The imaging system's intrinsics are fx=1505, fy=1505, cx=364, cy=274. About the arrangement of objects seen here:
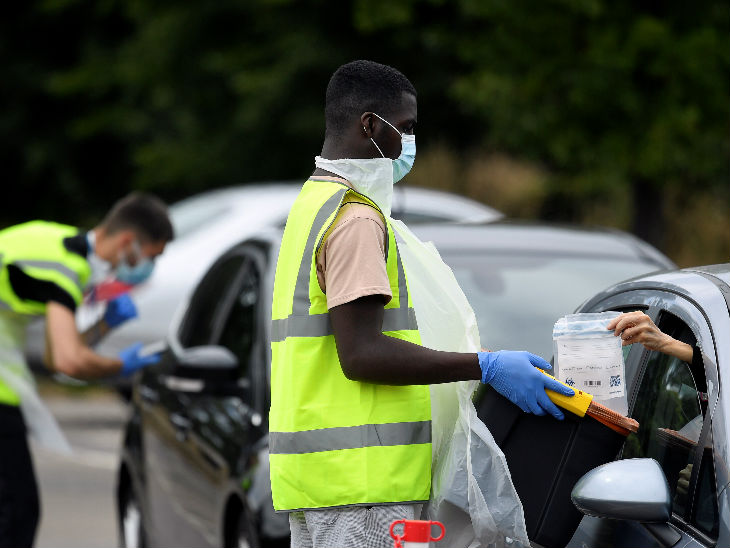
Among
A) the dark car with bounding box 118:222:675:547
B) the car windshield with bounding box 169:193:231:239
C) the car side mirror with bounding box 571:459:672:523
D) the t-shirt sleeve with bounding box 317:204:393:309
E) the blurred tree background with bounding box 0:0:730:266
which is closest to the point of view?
the car side mirror with bounding box 571:459:672:523

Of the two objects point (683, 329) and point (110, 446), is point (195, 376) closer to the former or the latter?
point (683, 329)

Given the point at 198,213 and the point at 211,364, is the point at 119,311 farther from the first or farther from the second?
the point at 198,213

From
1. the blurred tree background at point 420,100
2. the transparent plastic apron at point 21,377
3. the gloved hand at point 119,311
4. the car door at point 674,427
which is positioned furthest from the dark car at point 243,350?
the blurred tree background at point 420,100

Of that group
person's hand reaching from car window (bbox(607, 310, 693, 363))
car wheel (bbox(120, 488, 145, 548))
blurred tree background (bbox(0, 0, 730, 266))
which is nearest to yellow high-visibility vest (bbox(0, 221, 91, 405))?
car wheel (bbox(120, 488, 145, 548))

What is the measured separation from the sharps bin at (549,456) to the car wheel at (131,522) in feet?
11.9

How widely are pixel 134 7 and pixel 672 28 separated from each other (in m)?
10.0

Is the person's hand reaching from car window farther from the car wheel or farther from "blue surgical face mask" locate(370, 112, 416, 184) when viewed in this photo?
the car wheel

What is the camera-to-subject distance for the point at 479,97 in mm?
13180

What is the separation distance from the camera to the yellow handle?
3.37m

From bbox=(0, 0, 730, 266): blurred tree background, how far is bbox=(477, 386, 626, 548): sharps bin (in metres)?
9.04

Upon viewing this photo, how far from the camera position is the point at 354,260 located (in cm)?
333

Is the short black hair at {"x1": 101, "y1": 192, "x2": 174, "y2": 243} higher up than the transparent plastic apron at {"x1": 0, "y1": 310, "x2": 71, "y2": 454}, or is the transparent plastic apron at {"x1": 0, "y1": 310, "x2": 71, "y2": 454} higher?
the short black hair at {"x1": 101, "y1": 192, "x2": 174, "y2": 243}

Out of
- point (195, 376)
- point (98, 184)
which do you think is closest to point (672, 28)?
point (195, 376)

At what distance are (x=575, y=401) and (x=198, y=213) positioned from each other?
337 inches
